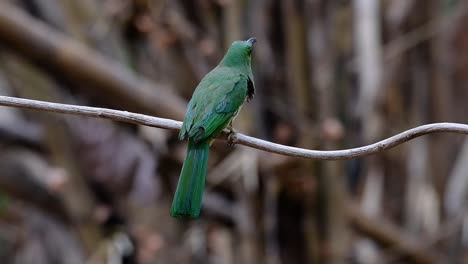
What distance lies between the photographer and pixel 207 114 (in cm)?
267

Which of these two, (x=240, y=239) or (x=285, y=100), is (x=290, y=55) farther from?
(x=240, y=239)

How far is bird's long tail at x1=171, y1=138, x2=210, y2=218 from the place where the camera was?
2336 millimetres

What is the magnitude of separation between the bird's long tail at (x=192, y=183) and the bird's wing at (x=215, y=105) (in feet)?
0.13

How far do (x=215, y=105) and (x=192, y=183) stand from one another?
373 mm

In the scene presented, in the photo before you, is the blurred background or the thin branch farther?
the blurred background

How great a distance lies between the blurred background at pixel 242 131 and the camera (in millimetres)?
4840

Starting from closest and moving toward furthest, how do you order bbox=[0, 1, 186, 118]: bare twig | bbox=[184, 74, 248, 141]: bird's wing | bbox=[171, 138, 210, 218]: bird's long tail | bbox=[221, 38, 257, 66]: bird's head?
1. bbox=[171, 138, 210, 218]: bird's long tail
2. bbox=[184, 74, 248, 141]: bird's wing
3. bbox=[221, 38, 257, 66]: bird's head
4. bbox=[0, 1, 186, 118]: bare twig

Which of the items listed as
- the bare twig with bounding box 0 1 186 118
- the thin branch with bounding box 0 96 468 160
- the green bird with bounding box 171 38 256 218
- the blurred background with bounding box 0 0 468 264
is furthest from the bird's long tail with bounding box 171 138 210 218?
the bare twig with bounding box 0 1 186 118

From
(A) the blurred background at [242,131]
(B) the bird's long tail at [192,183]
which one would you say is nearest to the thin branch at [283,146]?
(B) the bird's long tail at [192,183]

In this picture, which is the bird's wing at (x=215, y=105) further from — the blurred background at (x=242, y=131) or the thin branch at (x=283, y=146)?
the blurred background at (x=242, y=131)

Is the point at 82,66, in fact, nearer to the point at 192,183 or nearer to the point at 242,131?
the point at 242,131

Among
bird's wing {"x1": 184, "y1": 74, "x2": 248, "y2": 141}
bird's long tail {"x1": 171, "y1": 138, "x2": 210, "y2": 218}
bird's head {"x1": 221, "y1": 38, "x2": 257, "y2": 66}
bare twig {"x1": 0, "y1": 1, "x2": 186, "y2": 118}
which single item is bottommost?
bird's long tail {"x1": 171, "y1": 138, "x2": 210, "y2": 218}

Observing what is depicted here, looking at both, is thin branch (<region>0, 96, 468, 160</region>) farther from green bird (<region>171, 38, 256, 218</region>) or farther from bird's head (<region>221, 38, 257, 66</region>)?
bird's head (<region>221, 38, 257, 66</region>)

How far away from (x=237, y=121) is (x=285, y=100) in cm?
33
